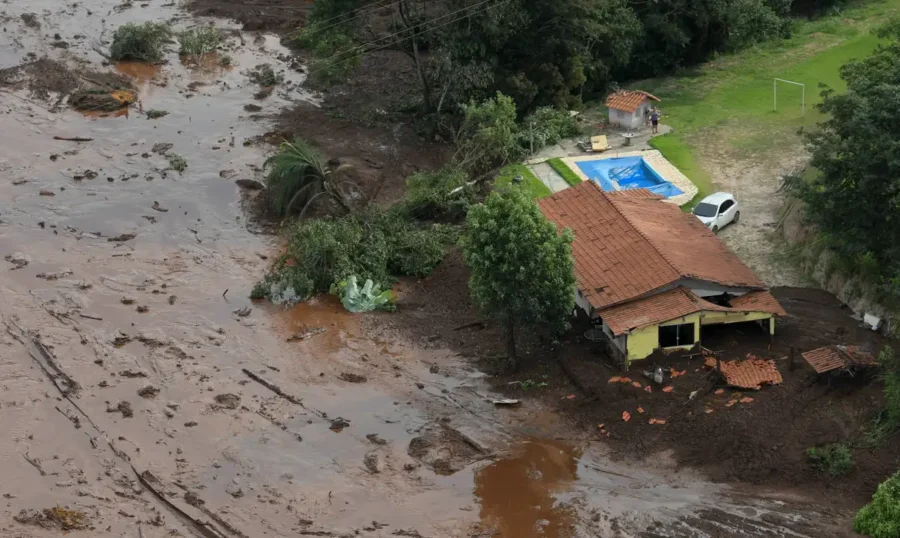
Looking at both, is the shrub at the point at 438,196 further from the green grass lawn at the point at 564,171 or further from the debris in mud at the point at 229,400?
the debris in mud at the point at 229,400

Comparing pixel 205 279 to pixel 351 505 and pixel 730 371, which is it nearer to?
pixel 351 505

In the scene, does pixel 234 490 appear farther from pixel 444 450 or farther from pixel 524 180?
pixel 524 180

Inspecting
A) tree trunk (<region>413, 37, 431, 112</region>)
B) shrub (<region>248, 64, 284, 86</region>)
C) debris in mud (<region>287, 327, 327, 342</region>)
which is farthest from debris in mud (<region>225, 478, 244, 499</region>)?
shrub (<region>248, 64, 284, 86</region>)

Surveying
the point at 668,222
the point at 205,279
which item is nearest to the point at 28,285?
the point at 205,279

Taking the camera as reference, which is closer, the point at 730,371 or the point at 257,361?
the point at 730,371

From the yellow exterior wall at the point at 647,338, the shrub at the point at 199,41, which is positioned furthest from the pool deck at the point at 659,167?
the shrub at the point at 199,41

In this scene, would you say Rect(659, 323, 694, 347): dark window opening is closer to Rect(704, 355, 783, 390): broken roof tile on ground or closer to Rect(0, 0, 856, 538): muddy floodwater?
Rect(704, 355, 783, 390): broken roof tile on ground
